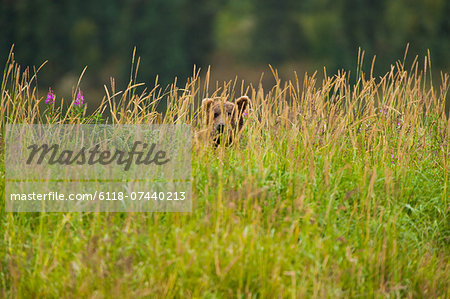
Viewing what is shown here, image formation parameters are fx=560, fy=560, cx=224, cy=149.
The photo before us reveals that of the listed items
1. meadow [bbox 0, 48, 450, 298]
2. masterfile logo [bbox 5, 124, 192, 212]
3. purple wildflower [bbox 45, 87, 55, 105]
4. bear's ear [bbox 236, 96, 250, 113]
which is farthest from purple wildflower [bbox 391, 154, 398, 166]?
purple wildflower [bbox 45, 87, 55, 105]

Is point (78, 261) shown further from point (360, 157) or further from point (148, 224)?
point (360, 157)

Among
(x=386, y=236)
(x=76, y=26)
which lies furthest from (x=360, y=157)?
(x=76, y=26)

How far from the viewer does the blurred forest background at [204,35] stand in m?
30.3

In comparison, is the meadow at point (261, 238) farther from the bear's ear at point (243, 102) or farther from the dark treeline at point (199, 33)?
the dark treeline at point (199, 33)

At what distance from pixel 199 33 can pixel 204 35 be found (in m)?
0.37

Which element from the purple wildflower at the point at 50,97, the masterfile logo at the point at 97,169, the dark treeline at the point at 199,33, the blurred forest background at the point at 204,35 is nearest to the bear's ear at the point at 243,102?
the masterfile logo at the point at 97,169

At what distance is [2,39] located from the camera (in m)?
→ 29.7

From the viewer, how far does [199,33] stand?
38.7m

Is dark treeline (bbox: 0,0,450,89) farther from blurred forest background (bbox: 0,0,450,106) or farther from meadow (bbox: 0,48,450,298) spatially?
meadow (bbox: 0,48,450,298)

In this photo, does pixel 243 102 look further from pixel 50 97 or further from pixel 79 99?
pixel 50 97

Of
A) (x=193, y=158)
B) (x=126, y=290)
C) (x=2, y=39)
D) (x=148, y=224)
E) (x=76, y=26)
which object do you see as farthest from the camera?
(x=76, y=26)

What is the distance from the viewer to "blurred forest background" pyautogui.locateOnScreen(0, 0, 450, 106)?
3030 centimetres

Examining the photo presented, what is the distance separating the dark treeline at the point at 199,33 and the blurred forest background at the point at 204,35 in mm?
61

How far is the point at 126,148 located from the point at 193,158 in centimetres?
62
